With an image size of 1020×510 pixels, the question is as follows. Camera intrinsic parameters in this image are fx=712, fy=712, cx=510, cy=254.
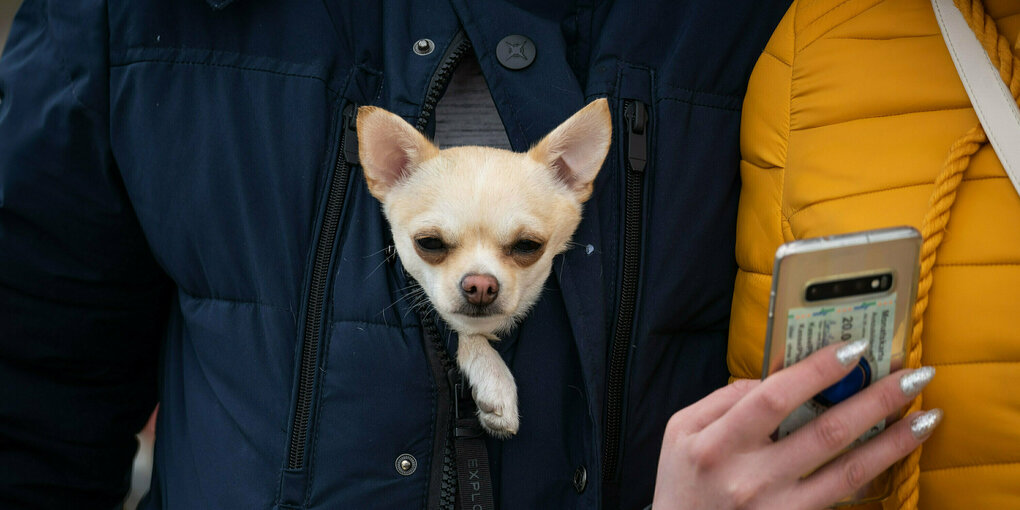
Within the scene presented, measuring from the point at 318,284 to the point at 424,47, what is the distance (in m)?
0.46

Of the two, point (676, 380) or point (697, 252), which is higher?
point (697, 252)

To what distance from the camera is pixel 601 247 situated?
1262mm

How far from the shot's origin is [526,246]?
1370 millimetres

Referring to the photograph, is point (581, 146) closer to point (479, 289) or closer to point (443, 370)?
point (479, 289)

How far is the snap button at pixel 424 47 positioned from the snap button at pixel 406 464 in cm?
70

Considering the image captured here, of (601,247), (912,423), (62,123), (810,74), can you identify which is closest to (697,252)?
(601,247)

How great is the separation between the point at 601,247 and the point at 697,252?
18 centimetres

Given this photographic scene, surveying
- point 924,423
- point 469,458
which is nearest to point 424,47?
point 469,458

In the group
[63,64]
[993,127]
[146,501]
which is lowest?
[146,501]

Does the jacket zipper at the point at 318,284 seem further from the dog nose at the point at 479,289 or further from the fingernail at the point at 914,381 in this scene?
the fingernail at the point at 914,381

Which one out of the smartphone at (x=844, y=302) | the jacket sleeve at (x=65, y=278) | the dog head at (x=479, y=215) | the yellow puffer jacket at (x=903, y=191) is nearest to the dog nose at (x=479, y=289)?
the dog head at (x=479, y=215)

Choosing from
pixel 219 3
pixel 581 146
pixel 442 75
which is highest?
pixel 219 3

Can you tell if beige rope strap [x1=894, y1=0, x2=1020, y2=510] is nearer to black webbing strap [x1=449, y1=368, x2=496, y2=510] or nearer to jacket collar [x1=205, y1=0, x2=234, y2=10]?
black webbing strap [x1=449, y1=368, x2=496, y2=510]

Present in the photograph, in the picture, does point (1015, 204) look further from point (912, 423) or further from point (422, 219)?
point (422, 219)
